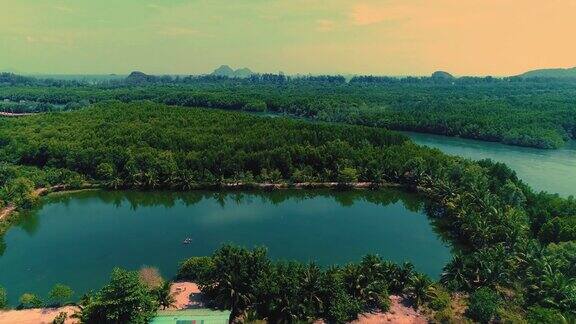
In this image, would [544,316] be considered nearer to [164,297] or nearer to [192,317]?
[192,317]

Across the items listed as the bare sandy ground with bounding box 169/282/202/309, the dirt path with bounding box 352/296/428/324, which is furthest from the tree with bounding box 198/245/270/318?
the dirt path with bounding box 352/296/428/324

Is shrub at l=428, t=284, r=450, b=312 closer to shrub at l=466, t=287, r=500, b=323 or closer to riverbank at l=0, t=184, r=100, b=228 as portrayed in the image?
shrub at l=466, t=287, r=500, b=323

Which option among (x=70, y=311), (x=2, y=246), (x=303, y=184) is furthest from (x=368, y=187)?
(x=2, y=246)

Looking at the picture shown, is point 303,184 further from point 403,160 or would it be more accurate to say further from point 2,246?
point 2,246

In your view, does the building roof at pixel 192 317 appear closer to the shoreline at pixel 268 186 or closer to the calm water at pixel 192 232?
the calm water at pixel 192 232

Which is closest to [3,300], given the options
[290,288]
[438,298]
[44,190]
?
[290,288]

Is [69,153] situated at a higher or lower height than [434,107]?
lower
